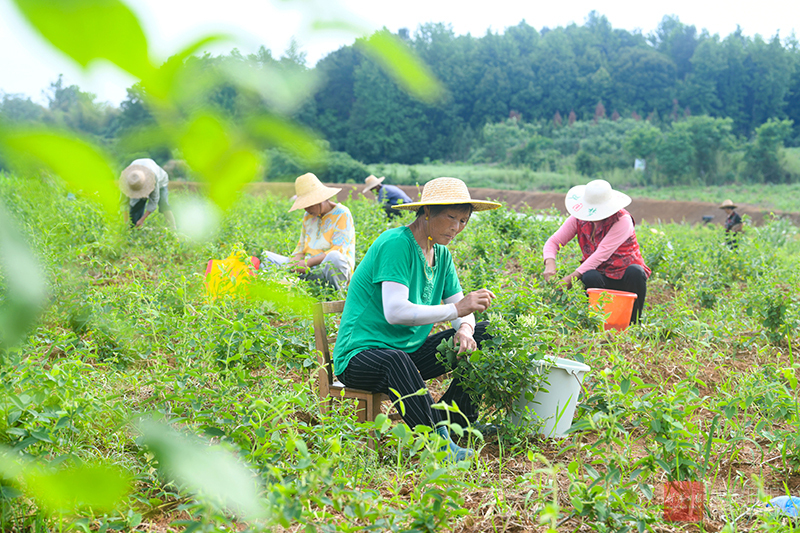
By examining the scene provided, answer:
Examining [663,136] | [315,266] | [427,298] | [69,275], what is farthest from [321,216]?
[663,136]

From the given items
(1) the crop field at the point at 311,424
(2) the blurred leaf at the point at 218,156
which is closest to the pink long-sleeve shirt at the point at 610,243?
(1) the crop field at the point at 311,424

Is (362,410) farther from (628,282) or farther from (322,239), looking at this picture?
(628,282)

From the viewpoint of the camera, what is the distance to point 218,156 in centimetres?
32

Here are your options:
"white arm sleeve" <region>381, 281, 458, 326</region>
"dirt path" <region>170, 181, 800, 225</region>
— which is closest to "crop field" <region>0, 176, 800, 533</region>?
"white arm sleeve" <region>381, 281, 458, 326</region>

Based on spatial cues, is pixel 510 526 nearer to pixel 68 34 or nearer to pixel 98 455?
pixel 98 455

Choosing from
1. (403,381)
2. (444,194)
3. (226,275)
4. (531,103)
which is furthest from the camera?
(531,103)

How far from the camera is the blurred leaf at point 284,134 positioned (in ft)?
1.11

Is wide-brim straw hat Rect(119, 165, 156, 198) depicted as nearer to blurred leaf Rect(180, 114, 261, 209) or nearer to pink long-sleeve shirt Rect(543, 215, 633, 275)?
blurred leaf Rect(180, 114, 261, 209)

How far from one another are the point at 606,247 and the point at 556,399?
5.87 feet

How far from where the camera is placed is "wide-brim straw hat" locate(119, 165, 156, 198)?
0.39 meters

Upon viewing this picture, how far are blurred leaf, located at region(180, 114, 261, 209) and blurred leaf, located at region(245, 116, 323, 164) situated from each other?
1 cm

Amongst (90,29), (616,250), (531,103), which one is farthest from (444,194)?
(531,103)

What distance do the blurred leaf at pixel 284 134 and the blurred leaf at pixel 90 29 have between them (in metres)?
0.07

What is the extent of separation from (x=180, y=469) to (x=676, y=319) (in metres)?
3.94
